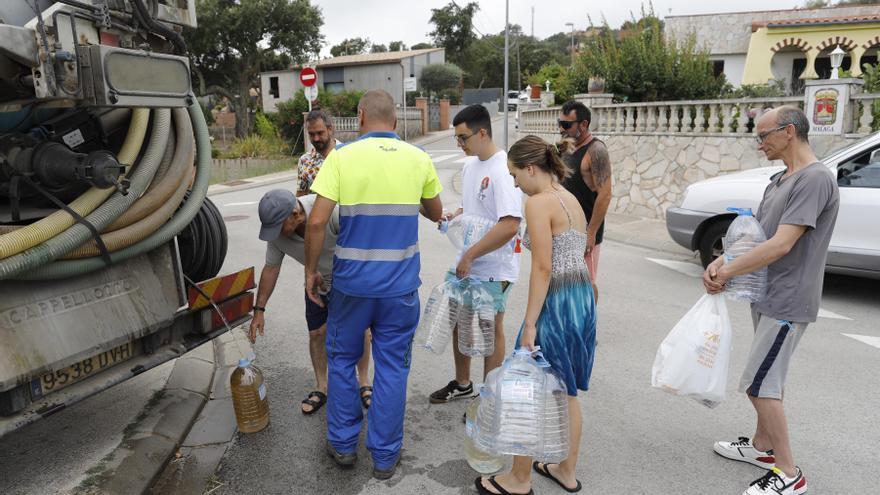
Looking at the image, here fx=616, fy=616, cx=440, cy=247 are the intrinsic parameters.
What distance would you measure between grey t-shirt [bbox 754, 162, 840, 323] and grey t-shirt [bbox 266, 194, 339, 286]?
2.27m

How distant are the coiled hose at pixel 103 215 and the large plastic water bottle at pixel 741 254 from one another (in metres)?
2.95

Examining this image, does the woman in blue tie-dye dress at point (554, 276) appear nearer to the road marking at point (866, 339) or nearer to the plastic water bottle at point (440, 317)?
the plastic water bottle at point (440, 317)

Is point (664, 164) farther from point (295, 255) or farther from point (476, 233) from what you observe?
point (295, 255)

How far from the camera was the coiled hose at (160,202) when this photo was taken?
3053 millimetres

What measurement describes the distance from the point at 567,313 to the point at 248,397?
2.00 meters

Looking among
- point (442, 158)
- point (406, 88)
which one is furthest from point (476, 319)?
point (406, 88)

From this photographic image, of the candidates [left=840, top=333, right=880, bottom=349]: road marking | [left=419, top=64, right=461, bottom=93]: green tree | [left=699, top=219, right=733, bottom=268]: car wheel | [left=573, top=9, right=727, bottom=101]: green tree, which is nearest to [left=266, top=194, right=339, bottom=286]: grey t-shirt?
[left=840, top=333, right=880, bottom=349]: road marking

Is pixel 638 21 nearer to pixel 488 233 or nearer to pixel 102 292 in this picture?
pixel 488 233

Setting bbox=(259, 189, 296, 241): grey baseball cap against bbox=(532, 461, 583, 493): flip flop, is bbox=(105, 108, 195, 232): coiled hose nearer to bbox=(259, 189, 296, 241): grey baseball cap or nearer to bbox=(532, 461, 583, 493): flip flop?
bbox=(259, 189, 296, 241): grey baseball cap

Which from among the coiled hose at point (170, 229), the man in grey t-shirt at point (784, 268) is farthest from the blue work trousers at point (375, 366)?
the man in grey t-shirt at point (784, 268)

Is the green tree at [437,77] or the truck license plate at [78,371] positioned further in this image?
the green tree at [437,77]

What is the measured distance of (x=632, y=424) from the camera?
12.2ft

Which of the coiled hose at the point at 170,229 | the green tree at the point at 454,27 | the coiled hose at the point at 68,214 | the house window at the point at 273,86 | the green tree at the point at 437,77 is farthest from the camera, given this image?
the green tree at the point at 454,27

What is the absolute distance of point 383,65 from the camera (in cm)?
4356
